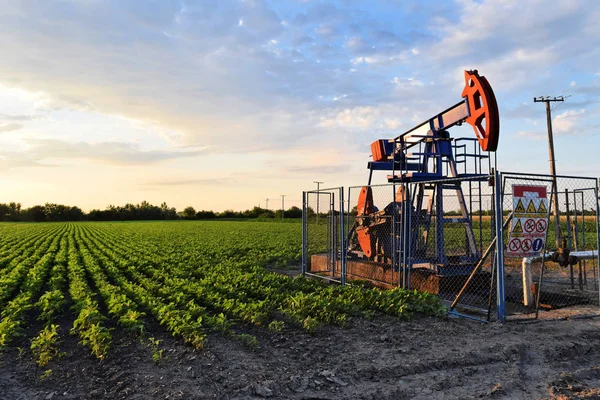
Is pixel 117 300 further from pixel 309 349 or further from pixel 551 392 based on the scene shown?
pixel 551 392

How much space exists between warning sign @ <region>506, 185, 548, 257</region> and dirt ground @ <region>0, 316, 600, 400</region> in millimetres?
1377

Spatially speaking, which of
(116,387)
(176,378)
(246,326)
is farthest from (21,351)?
(246,326)

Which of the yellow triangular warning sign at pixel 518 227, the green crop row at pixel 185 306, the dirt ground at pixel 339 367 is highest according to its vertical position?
the yellow triangular warning sign at pixel 518 227

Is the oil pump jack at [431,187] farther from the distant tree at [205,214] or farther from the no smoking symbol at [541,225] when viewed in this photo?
the distant tree at [205,214]

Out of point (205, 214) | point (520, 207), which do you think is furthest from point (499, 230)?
point (205, 214)

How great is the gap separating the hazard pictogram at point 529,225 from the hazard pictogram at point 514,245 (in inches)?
10.7

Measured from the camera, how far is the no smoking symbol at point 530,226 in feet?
26.0

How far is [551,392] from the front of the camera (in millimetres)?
5320

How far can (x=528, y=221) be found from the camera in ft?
26.0

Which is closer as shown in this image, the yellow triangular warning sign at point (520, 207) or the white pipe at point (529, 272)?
the yellow triangular warning sign at point (520, 207)

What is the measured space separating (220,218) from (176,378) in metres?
101

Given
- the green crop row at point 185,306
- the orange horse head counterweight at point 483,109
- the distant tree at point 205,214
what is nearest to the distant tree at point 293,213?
the distant tree at point 205,214

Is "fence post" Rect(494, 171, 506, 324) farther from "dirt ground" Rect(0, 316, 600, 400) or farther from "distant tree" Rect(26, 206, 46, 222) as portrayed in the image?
"distant tree" Rect(26, 206, 46, 222)

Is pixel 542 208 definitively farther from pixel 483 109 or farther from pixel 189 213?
pixel 189 213
